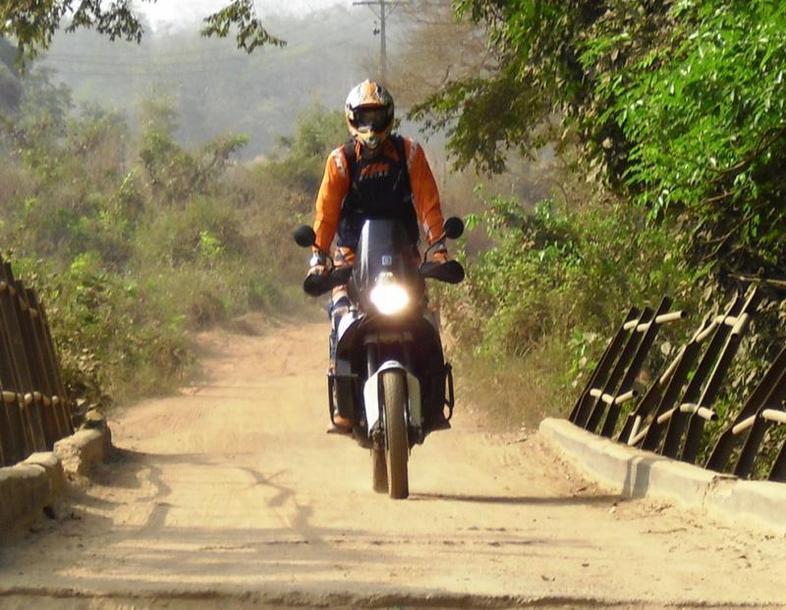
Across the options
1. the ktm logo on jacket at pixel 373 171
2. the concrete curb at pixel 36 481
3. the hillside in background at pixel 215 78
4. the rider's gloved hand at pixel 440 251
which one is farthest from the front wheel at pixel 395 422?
the hillside in background at pixel 215 78

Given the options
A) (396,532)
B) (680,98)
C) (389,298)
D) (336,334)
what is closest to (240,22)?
(336,334)

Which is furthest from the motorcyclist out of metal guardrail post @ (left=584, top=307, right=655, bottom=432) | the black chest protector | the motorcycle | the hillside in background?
the hillside in background

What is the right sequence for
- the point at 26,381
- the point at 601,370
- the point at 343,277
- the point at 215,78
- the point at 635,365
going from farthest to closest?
the point at 215,78 → the point at 601,370 → the point at 635,365 → the point at 26,381 → the point at 343,277

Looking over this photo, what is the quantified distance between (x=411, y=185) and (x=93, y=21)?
6776 mm

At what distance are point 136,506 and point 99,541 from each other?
1560mm

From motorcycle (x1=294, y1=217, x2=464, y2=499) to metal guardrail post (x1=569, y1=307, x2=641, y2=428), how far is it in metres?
2.10

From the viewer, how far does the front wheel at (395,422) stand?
300 inches

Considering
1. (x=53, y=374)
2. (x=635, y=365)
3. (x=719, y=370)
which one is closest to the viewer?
(x=719, y=370)

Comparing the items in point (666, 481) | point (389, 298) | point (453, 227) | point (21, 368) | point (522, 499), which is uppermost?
point (453, 227)

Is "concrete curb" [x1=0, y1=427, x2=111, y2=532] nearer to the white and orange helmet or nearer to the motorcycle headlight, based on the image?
the motorcycle headlight

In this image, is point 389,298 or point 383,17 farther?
point 383,17

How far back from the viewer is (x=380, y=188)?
8.38 m

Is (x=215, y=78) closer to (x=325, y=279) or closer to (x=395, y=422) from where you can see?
(x=325, y=279)

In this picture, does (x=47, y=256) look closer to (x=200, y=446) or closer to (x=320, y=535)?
(x=200, y=446)
